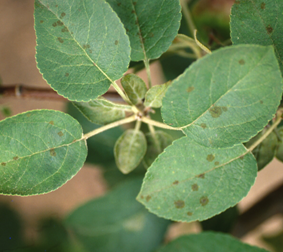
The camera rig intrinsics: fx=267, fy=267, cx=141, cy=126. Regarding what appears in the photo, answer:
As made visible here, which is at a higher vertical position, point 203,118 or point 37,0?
point 37,0

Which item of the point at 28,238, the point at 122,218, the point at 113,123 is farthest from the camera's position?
the point at 28,238

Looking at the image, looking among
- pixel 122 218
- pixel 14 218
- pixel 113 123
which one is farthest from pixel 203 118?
pixel 14 218

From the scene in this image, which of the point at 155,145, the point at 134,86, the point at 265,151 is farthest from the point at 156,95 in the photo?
the point at 265,151

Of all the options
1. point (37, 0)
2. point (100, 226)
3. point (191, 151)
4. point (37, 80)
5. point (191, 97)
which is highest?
point (37, 0)

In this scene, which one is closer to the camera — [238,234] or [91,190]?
[238,234]

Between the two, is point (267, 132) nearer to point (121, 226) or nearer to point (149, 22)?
point (149, 22)

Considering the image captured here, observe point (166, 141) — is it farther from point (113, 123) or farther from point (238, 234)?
point (238, 234)

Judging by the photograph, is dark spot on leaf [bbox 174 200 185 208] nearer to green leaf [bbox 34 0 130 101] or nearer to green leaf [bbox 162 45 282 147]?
green leaf [bbox 162 45 282 147]
